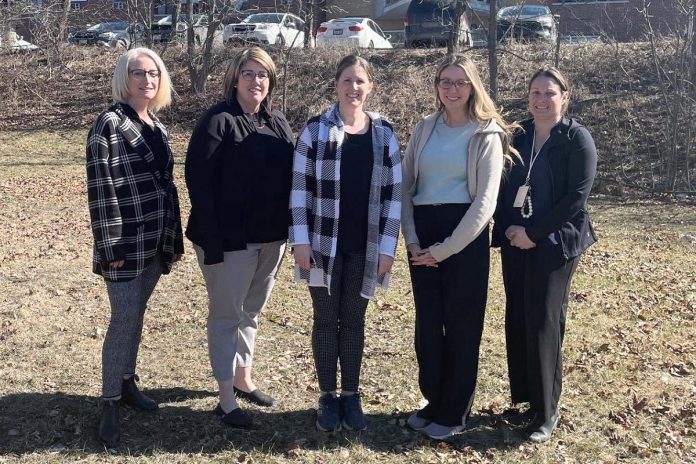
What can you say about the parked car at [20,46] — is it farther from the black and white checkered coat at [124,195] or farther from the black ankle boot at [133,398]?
the black and white checkered coat at [124,195]

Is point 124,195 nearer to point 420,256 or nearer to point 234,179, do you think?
point 234,179

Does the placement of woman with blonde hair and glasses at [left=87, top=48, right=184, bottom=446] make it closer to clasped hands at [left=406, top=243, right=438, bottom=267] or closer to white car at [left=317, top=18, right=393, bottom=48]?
clasped hands at [left=406, top=243, right=438, bottom=267]

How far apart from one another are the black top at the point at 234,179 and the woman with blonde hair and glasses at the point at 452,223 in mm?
697

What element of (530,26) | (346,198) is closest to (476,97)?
(346,198)

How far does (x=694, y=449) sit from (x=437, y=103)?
2.38 meters

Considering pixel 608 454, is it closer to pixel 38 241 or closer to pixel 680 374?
pixel 680 374

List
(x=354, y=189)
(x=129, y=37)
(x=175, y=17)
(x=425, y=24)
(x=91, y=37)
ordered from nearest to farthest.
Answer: (x=354, y=189), (x=425, y=24), (x=175, y=17), (x=129, y=37), (x=91, y=37)

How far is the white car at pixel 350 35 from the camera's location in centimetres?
2340

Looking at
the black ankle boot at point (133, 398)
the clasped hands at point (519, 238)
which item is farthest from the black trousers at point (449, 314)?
the black ankle boot at point (133, 398)

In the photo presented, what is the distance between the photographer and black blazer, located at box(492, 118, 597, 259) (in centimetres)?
367

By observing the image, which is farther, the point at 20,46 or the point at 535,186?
the point at 20,46

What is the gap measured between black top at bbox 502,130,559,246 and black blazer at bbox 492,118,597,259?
0.07 feet

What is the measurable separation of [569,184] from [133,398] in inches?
109

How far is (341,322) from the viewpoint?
155 inches
